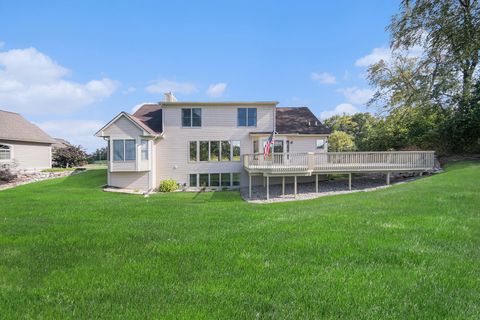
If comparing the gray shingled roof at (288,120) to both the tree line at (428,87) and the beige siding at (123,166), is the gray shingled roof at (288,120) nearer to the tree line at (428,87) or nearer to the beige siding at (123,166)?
the beige siding at (123,166)

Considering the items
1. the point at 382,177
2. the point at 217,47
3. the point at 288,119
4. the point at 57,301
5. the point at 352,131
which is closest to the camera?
the point at 57,301

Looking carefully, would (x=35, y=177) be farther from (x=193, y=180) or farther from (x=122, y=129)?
(x=193, y=180)

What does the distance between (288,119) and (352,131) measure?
33206 millimetres

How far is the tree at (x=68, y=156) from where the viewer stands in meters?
32.0

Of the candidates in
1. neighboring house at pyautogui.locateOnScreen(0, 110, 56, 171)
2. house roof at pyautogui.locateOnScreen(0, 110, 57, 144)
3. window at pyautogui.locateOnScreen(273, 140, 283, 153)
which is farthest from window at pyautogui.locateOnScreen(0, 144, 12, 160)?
window at pyautogui.locateOnScreen(273, 140, 283, 153)

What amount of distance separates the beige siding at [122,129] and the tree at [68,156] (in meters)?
16.0

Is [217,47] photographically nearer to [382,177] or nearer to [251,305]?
[382,177]

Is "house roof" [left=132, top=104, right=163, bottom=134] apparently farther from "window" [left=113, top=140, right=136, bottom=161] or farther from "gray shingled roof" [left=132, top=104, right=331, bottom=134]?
"window" [left=113, top=140, right=136, bottom=161]

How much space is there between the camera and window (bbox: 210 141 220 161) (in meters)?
22.1

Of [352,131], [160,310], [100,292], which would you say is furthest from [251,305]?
[352,131]

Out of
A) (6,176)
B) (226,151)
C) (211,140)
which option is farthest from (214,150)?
(6,176)

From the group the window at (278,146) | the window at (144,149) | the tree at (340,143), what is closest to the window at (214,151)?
the window at (278,146)

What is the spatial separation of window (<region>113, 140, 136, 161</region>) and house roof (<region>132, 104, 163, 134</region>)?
2.44m

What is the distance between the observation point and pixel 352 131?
53281 millimetres
